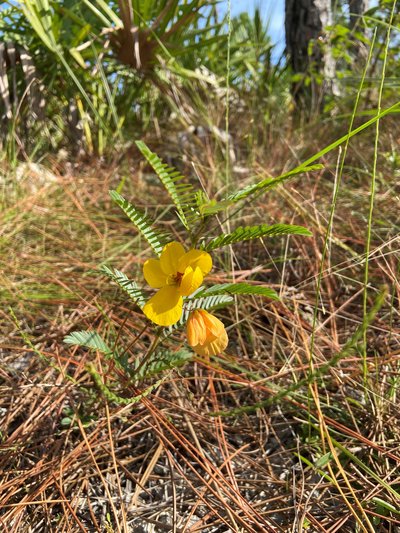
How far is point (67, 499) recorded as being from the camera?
764 mm

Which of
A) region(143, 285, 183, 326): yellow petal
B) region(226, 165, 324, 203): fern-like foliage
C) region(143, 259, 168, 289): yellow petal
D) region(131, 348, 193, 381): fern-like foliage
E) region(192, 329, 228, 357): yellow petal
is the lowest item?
region(131, 348, 193, 381): fern-like foliage

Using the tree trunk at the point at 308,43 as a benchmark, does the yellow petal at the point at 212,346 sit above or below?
below

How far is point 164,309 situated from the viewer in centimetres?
63

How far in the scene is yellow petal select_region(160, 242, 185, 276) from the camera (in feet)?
2.10

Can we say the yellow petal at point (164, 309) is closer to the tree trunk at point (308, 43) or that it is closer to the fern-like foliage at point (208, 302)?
the fern-like foliage at point (208, 302)

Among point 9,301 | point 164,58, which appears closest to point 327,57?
point 164,58

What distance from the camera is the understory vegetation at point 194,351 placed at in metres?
0.74

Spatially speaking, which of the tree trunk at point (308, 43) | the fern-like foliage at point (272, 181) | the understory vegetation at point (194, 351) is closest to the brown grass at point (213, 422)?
the understory vegetation at point (194, 351)

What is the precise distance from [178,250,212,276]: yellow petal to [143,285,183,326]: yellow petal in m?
0.04

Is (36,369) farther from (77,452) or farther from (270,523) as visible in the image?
(270,523)

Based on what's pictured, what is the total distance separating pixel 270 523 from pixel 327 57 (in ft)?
7.23

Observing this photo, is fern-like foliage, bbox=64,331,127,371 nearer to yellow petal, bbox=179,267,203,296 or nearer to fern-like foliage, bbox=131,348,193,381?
fern-like foliage, bbox=131,348,193,381

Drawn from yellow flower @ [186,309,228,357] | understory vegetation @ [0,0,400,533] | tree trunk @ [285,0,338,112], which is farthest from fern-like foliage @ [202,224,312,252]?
tree trunk @ [285,0,338,112]

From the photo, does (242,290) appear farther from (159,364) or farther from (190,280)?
(159,364)
